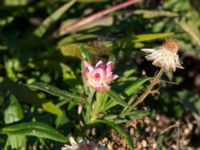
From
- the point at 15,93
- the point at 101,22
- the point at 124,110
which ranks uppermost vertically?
the point at 101,22

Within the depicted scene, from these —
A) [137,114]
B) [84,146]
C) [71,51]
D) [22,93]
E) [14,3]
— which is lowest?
[84,146]

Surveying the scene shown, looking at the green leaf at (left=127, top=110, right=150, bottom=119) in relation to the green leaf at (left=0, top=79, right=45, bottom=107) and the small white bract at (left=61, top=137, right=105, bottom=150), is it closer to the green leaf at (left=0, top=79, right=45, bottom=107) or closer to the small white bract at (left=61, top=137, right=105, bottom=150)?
the small white bract at (left=61, top=137, right=105, bottom=150)

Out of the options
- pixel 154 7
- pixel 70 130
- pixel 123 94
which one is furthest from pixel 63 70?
pixel 154 7

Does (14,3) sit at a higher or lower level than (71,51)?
higher

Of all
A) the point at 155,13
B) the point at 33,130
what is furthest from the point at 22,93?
the point at 155,13

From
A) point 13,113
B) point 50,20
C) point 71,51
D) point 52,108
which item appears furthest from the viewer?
point 50,20

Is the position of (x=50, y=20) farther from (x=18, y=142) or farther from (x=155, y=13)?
(x=18, y=142)

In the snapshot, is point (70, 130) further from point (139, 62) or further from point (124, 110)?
point (139, 62)
